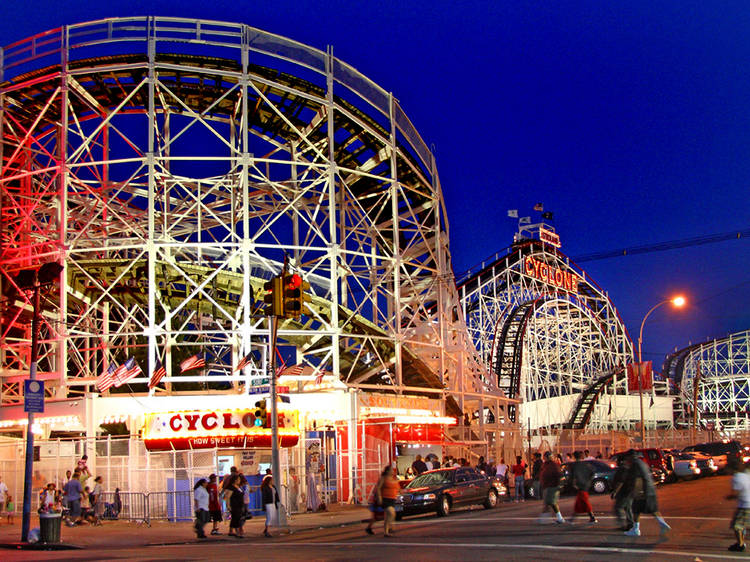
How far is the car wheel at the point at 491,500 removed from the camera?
1054 inches

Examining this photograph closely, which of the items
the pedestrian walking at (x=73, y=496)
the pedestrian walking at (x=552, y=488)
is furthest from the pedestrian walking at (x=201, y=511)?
the pedestrian walking at (x=552, y=488)

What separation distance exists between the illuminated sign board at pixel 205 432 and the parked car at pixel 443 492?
17.9 feet

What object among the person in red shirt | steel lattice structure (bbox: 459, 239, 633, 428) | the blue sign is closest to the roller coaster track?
steel lattice structure (bbox: 459, 239, 633, 428)

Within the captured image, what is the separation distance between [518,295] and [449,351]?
26882 millimetres

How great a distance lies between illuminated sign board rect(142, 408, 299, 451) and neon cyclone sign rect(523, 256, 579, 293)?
37914mm

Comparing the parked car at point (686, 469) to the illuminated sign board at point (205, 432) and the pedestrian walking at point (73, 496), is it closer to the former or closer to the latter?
the illuminated sign board at point (205, 432)

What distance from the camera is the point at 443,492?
2459 centimetres

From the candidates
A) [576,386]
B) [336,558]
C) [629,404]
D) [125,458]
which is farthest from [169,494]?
[629,404]

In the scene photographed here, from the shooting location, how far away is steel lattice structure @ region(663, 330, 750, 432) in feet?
290

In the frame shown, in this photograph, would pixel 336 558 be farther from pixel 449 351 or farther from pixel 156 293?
pixel 449 351

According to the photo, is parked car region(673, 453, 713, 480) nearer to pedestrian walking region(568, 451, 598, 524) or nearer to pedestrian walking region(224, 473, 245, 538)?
pedestrian walking region(568, 451, 598, 524)

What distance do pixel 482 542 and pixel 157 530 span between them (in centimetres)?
1122

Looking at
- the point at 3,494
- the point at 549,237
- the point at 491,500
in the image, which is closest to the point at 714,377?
the point at 549,237

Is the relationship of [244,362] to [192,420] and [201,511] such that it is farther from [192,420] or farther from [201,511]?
[201,511]
